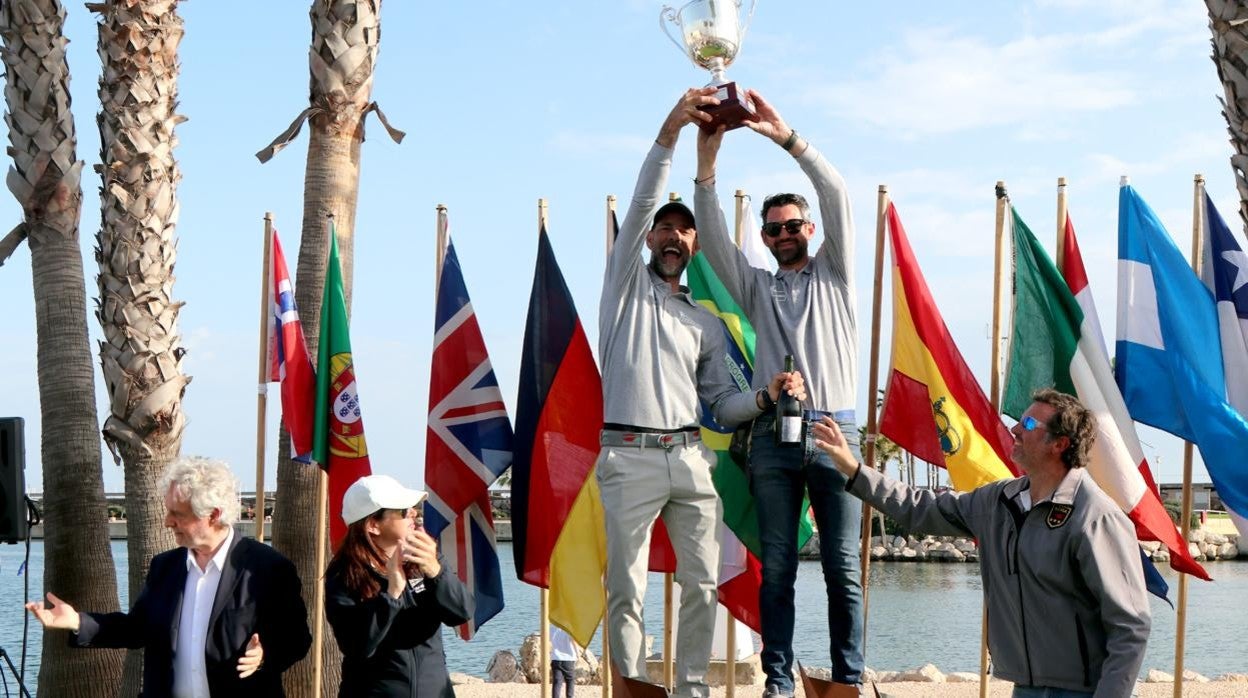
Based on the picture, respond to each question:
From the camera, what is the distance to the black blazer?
476 centimetres

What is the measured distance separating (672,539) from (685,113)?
175cm

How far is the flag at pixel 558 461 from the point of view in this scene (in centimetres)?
713

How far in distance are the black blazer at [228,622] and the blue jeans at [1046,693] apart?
7.74ft

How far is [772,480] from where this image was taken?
19.5 feet

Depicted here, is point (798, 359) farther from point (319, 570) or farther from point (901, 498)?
point (319, 570)

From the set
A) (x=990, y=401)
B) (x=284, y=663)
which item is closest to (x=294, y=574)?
(x=284, y=663)

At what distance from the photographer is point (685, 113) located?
19.6ft

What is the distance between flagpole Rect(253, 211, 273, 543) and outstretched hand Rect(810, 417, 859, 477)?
4.10 m

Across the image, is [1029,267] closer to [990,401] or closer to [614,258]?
[990,401]

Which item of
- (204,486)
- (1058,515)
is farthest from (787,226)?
(204,486)

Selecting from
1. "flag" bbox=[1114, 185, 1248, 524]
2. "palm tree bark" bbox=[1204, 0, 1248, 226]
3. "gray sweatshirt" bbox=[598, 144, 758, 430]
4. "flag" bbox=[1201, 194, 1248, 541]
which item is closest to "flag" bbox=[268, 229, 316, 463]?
"gray sweatshirt" bbox=[598, 144, 758, 430]

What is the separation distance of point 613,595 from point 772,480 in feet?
2.61

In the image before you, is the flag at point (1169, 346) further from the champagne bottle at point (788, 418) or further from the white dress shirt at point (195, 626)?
the white dress shirt at point (195, 626)

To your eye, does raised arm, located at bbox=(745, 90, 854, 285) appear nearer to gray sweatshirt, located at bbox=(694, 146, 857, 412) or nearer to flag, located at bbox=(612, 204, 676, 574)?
gray sweatshirt, located at bbox=(694, 146, 857, 412)
